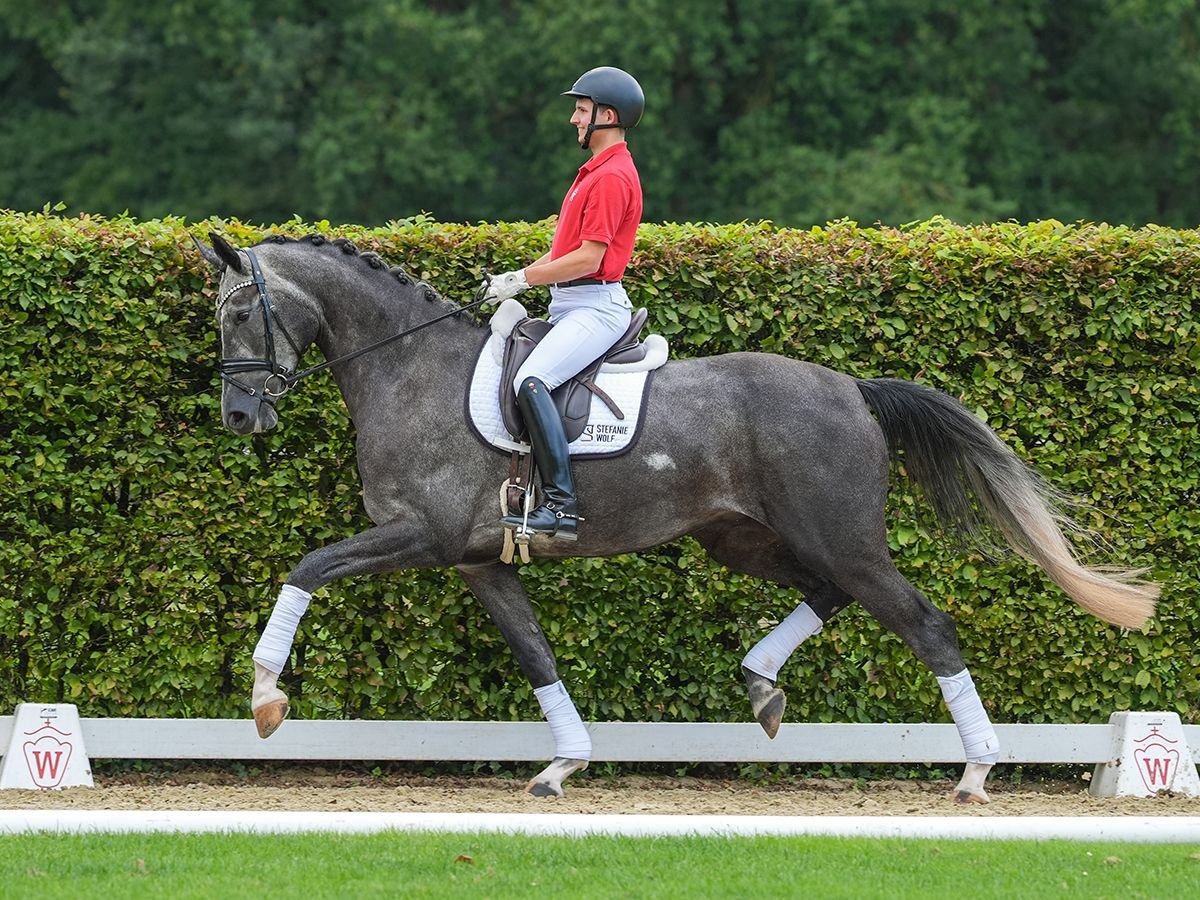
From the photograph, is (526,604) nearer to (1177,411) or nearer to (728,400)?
(728,400)

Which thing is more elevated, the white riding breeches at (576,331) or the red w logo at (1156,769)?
the white riding breeches at (576,331)

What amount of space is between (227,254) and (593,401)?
5.56 ft

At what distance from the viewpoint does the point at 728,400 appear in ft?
23.1

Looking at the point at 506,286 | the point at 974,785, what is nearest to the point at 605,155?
the point at 506,286

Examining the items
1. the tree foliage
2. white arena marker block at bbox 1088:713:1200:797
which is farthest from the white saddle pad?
the tree foliage

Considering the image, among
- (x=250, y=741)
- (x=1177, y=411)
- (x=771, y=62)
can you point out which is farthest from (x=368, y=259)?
(x=771, y=62)

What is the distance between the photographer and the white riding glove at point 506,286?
268 inches

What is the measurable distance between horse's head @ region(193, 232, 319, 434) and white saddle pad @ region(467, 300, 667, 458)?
841mm

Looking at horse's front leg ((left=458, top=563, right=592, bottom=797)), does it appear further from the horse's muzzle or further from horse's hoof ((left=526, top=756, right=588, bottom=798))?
the horse's muzzle

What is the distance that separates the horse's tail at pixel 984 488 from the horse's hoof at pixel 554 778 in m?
2.10

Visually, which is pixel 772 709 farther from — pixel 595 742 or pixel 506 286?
pixel 506 286

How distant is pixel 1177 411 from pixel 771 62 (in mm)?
22364

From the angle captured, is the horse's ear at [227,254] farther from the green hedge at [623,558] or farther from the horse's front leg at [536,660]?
the horse's front leg at [536,660]

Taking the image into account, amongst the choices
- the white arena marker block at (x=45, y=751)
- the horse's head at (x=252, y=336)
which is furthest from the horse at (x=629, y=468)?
the white arena marker block at (x=45, y=751)
